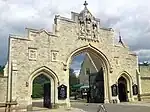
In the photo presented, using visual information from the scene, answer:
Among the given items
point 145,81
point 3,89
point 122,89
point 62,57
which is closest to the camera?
point 3,89

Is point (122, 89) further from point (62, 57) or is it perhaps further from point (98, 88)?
point (62, 57)

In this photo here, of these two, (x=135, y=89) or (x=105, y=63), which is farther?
(x=135, y=89)

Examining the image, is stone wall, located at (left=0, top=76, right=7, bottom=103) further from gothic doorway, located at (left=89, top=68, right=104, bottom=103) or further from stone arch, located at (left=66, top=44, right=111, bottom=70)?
gothic doorway, located at (left=89, top=68, right=104, bottom=103)

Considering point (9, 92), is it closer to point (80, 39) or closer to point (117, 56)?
point (80, 39)

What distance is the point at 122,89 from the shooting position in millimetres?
27125

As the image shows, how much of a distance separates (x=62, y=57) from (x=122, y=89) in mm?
9587

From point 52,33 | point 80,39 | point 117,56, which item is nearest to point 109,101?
point 117,56

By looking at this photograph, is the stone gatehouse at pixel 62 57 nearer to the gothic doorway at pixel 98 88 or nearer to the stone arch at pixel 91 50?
the stone arch at pixel 91 50

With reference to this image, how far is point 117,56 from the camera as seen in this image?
82.8 ft

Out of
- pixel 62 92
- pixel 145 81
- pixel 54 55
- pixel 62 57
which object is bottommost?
pixel 62 92

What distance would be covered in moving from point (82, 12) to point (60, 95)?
845cm

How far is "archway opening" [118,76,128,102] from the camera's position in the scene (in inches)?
1047

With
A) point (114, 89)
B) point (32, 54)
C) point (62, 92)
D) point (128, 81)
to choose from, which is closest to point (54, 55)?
point (32, 54)

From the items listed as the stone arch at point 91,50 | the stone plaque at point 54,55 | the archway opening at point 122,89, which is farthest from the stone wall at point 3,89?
the archway opening at point 122,89
